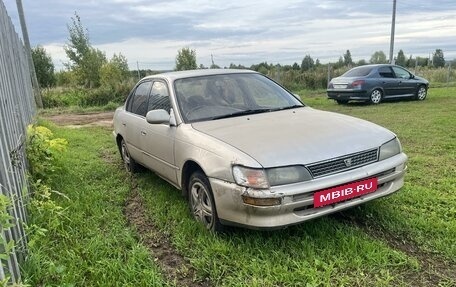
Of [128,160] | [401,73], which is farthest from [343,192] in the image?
[401,73]

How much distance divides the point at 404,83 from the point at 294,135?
42.7 ft

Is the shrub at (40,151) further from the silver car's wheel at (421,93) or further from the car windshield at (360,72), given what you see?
the silver car's wheel at (421,93)

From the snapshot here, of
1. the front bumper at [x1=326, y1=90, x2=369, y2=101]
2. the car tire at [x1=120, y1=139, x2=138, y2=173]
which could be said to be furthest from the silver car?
the front bumper at [x1=326, y1=90, x2=369, y2=101]

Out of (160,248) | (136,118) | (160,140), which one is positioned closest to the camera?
(160,248)

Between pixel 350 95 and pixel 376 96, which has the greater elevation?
pixel 350 95

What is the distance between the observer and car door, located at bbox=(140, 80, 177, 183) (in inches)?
164

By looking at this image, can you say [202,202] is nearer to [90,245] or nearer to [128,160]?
[90,245]

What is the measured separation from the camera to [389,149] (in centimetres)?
356

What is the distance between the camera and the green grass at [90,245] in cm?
291

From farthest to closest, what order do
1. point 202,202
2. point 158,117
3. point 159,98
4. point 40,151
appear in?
1. point 40,151
2. point 159,98
3. point 158,117
4. point 202,202

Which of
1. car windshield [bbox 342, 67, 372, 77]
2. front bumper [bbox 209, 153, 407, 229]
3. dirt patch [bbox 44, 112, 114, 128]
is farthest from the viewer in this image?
car windshield [bbox 342, 67, 372, 77]

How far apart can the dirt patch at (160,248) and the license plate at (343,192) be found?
3.57 ft

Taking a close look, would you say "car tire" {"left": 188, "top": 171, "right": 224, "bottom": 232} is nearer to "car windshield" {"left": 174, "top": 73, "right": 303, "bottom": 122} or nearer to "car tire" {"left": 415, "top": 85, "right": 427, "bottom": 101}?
"car windshield" {"left": 174, "top": 73, "right": 303, "bottom": 122}

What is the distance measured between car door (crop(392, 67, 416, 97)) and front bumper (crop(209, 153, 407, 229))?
496 inches
